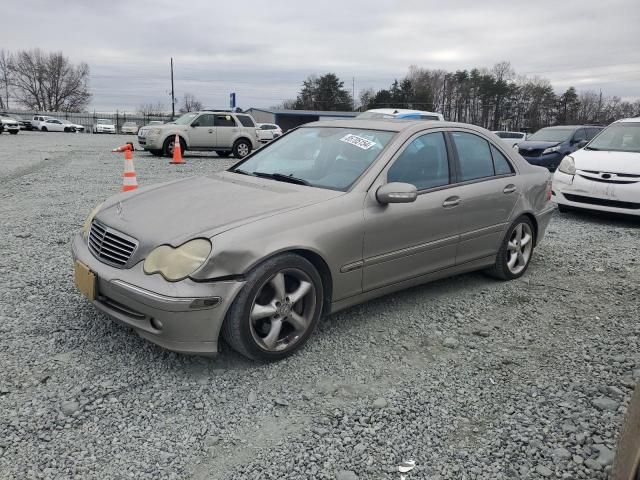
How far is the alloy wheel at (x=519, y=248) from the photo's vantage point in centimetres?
475

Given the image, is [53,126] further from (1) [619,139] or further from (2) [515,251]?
(2) [515,251]

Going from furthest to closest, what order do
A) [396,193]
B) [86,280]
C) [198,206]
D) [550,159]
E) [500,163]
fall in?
[550,159] < [500,163] < [396,193] < [198,206] < [86,280]

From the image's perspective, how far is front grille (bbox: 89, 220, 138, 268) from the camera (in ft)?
9.87

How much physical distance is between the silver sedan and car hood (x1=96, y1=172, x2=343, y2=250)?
1 cm

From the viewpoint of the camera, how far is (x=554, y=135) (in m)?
15.8

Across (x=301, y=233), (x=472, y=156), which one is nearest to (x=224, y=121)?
(x=472, y=156)

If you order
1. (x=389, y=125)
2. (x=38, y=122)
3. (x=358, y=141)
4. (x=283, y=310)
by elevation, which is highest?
(x=38, y=122)

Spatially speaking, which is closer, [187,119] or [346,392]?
[346,392]

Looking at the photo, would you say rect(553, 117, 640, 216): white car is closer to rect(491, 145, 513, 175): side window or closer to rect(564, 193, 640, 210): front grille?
rect(564, 193, 640, 210): front grille

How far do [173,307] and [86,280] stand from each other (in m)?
0.77

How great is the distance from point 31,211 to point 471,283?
19.3 feet

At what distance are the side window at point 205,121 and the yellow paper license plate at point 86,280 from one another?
14884 millimetres

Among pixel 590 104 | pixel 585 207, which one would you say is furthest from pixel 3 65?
pixel 585 207

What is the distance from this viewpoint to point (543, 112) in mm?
66625
